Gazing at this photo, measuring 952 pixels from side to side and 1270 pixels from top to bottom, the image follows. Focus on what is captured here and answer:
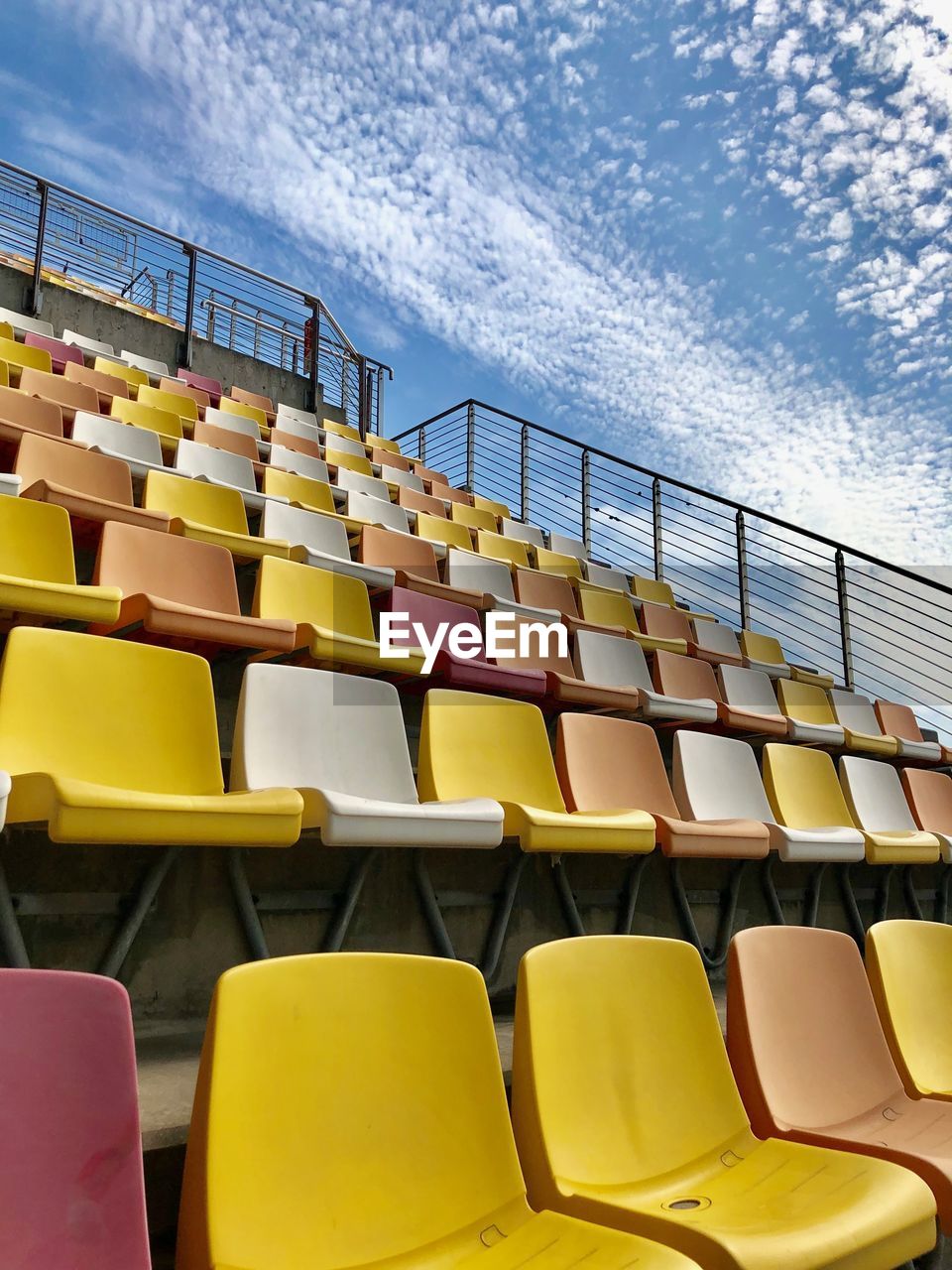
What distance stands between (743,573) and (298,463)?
7.05ft

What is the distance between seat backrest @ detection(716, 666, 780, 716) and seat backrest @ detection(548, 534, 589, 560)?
1812 millimetres

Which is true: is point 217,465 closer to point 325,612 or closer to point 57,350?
point 325,612

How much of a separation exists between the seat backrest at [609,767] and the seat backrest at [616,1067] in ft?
2.44

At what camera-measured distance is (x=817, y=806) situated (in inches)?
98.8

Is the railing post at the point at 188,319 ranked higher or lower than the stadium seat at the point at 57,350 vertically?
higher

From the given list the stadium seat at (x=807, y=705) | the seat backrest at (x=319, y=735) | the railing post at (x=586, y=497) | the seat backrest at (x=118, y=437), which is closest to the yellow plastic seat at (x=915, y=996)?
the seat backrest at (x=319, y=735)

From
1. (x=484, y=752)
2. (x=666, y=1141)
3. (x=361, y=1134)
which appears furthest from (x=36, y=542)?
(x=666, y=1141)

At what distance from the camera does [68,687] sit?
1.47 m

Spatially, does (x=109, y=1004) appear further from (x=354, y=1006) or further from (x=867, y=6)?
(x=867, y=6)

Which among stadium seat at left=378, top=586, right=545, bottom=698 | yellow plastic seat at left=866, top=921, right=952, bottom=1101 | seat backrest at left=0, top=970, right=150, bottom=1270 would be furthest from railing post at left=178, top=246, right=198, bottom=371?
seat backrest at left=0, top=970, right=150, bottom=1270

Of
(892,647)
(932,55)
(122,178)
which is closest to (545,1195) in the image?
(892,647)

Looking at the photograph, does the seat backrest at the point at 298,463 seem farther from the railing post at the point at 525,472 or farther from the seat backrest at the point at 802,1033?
the seat backrest at the point at 802,1033

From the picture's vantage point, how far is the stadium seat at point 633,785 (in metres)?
1.80

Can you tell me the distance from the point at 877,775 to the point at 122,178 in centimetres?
727
